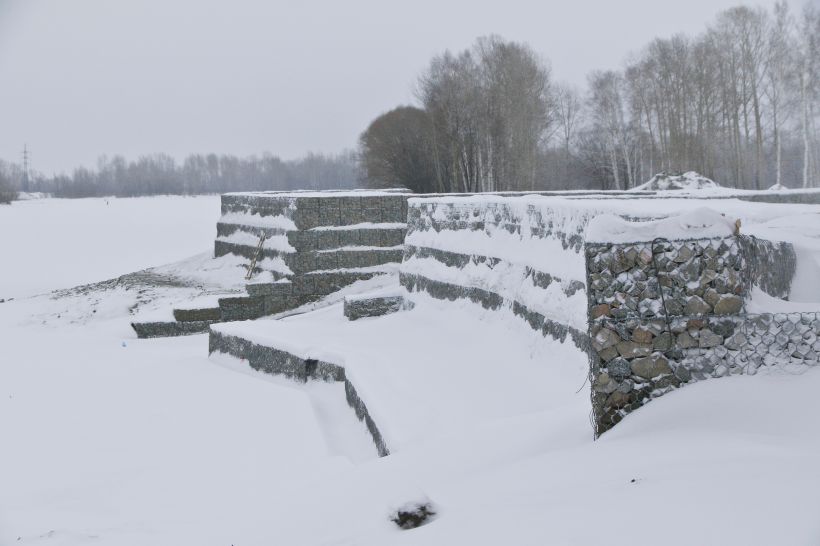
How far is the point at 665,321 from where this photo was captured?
557 centimetres

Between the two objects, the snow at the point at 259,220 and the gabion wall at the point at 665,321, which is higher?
the snow at the point at 259,220

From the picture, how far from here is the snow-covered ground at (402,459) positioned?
169 inches

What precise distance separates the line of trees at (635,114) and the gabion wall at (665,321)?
96.8 ft

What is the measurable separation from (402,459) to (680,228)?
2461 millimetres

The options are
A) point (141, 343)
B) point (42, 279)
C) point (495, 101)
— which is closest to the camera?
point (141, 343)

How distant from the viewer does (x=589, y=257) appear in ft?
18.6

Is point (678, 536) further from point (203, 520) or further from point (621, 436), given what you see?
point (203, 520)

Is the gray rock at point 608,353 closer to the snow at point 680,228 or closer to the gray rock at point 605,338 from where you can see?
the gray rock at point 605,338

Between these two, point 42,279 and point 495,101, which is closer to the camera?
point 42,279

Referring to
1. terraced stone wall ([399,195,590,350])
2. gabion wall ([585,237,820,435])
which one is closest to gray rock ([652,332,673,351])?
gabion wall ([585,237,820,435])

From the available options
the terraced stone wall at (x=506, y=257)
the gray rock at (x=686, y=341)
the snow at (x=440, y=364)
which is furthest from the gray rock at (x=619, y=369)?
the terraced stone wall at (x=506, y=257)

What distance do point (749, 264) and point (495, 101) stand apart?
38.4m

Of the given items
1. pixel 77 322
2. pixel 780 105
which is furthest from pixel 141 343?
pixel 780 105

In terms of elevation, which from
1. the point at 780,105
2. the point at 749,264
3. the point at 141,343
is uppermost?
the point at 780,105
